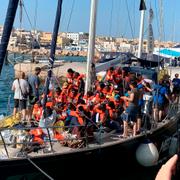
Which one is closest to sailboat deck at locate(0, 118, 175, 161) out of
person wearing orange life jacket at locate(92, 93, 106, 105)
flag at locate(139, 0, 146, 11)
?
person wearing orange life jacket at locate(92, 93, 106, 105)

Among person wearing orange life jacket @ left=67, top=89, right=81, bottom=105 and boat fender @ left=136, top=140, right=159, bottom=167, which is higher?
person wearing orange life jacket @ left=67, top=89, right=81, bottom=105

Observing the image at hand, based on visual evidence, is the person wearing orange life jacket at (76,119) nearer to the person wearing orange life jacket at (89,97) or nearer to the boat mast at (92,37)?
the person wearing orange life jacket at (89,97)

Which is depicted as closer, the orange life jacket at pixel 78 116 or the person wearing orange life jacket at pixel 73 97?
the orange life jacket at pixel 78 116

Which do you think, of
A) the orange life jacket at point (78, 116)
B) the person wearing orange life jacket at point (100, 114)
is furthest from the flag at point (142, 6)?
the orange life jacket at point (78, 116)

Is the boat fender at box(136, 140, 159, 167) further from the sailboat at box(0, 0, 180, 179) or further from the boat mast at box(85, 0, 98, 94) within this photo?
the boat mast at box(85, 0, 98, 94)

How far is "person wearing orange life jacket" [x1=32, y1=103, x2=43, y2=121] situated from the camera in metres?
11.1

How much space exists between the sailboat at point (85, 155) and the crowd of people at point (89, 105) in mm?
333

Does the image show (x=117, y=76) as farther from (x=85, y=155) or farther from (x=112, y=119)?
(x=85, y=155)

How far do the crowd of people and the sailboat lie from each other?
333 millimetres

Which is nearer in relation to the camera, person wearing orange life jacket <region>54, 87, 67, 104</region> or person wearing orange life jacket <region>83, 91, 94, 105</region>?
person wearing orange life jacket <region>83, 91, 94, 105</region>

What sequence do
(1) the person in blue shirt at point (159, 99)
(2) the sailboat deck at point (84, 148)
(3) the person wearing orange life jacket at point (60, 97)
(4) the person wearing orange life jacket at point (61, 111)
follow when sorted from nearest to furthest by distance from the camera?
1. (2) the sailboat deck at point (84, 148)
2. (4) the person wearing orange life jacket at point (61, 111)
3. (3) the person wearing orange life jacket at point (60, 97)
4. (1) the person in blue shirt at point (159, 99)

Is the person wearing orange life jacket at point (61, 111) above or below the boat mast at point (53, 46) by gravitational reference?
below

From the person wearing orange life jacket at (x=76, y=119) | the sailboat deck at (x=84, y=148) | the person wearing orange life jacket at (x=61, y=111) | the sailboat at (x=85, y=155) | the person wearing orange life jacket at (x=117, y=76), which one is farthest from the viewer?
the person wearing orange life jacket at (x=117, y=76)

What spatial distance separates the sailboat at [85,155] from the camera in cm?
883
